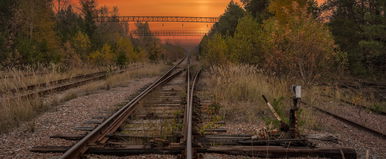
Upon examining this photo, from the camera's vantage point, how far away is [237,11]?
39281mm

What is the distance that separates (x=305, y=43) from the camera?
11148 mm

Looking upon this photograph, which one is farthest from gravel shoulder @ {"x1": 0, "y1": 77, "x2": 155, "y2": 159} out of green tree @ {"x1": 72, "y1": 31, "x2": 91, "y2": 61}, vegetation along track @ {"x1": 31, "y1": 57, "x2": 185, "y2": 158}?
green tree @ {"x1": 72, "y1": 31, "x2": 91, "y2": 61}

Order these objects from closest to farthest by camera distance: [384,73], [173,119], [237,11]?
[173,119] < [384,73] < [237,11]

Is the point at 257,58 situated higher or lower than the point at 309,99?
higher

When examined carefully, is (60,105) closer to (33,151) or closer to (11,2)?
(33,151)

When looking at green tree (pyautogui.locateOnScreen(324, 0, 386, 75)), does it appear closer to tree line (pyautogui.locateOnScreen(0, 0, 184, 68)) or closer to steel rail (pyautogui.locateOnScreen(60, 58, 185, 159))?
tree line (pyautogui.locateOnScreen(0, 0, 184, 68))

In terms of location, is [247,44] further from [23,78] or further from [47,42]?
[47,42]

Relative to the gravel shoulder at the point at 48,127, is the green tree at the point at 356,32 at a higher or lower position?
higher

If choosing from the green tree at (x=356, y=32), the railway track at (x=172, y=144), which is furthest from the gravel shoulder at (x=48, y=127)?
the green tree at (x=356, y=32)

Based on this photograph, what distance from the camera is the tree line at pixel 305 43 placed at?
1123 cm

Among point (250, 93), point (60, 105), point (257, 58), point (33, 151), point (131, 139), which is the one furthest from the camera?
point (257, 58)

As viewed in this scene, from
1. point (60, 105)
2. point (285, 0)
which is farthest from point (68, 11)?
point (60, 105)

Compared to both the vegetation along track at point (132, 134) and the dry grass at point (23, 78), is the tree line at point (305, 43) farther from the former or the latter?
the dry grass at point (23, 78)

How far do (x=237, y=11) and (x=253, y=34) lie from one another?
76.0 ft
